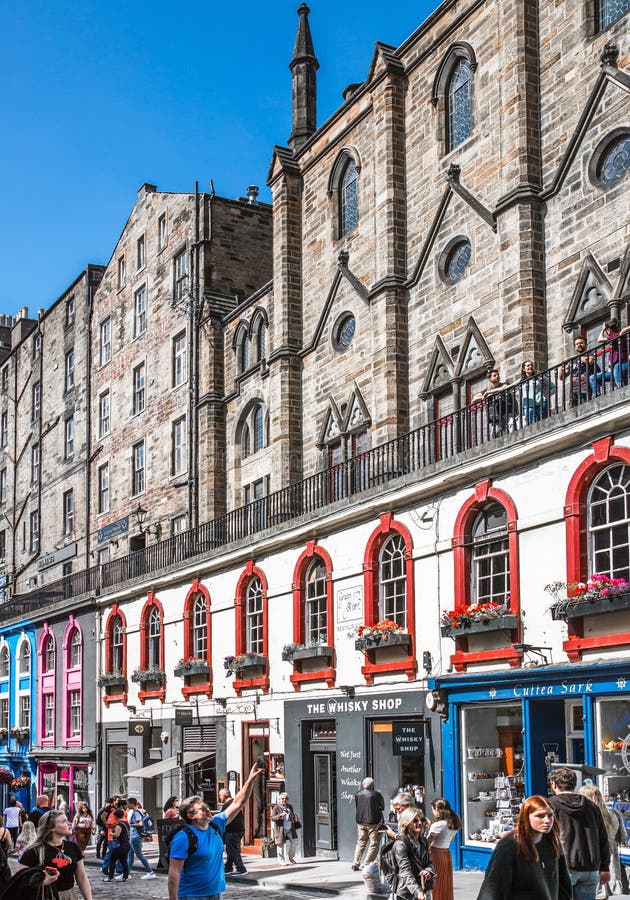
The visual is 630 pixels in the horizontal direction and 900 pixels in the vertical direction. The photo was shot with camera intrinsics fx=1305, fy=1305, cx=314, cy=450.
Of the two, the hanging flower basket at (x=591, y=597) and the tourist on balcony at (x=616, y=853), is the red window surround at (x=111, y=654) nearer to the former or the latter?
the hanging flower basket at (x=591, y=597)

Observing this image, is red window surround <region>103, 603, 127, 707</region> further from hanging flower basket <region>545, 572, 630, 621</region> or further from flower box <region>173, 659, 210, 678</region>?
hanging flower basket <region>545, 572, 630, 621</region>

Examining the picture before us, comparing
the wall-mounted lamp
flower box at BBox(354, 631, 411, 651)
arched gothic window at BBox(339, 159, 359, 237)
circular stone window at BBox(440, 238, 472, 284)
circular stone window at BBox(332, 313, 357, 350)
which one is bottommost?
flower box at BBox(354, 631, 411, 651)

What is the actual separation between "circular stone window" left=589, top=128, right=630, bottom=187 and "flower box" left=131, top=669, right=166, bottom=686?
18.2m

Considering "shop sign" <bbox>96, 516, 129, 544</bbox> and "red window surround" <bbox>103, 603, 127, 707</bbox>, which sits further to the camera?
"shop sign" <bbox>96, 516, 129, 544</bbox>

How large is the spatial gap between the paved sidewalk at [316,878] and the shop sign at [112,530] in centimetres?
1666

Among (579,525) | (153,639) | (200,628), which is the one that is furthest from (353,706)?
(153,639)

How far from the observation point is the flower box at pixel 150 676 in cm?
3428

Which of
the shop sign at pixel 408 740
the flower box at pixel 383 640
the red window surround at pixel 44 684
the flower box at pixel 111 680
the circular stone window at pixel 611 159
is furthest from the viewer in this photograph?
the red window surround at pixel 44 684

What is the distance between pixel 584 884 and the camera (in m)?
10.4

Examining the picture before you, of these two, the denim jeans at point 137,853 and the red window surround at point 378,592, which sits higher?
the red window surround at point 378,592

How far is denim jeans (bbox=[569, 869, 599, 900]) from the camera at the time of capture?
34.1 ft

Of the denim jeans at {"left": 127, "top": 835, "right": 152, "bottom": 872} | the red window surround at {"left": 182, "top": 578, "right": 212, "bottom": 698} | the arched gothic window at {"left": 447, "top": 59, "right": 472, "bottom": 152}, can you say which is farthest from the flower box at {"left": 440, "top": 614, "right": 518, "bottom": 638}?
the red window surround at {"left": 182, "top": 578, "right": 212, "bottom": 698}

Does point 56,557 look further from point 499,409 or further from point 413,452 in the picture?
point 499,409

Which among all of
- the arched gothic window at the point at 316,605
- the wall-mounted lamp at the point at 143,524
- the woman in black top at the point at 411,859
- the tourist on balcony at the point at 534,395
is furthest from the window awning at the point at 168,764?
the woman in black top at the point at 411,859
